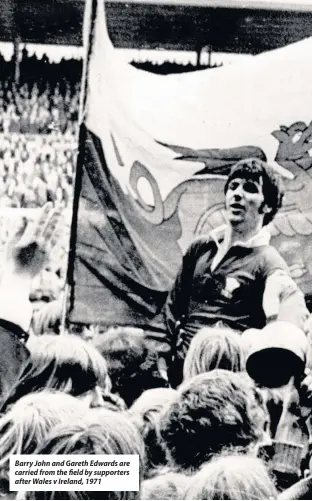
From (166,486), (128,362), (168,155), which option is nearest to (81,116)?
(168,155)

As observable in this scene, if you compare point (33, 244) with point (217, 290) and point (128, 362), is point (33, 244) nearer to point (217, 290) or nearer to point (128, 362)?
point (128, 362)

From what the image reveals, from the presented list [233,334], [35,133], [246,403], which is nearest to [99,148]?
[35,133]

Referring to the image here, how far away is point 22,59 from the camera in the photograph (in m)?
3.43

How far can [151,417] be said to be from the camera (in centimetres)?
321

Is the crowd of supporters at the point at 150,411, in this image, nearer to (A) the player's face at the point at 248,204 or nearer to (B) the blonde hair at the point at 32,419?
(B) the blonde hair at the point at 32,419

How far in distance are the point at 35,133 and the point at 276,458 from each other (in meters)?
1.96

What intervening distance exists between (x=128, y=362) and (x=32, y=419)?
1.70ft

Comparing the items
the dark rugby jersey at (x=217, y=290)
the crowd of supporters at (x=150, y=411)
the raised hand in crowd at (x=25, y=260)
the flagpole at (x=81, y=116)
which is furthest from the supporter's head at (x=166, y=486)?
the flagpole at (x=81, y=116)

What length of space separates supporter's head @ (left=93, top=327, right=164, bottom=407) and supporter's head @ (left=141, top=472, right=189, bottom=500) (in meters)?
0.37

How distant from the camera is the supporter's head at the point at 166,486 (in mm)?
3127

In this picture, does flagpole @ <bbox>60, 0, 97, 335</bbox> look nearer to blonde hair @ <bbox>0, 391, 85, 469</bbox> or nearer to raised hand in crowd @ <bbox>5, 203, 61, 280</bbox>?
raised hand in crowd @ <bbox>5, 203, 61, 280</bbox>

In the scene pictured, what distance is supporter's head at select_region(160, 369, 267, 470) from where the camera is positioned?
3.16m

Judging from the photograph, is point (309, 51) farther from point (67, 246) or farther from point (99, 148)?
point (67, 246)
